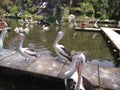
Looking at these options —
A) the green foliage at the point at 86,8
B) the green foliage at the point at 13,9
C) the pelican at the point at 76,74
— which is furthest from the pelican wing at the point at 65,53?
the green foliage at the point at 13,9

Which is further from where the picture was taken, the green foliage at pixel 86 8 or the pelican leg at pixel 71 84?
the green foliage at pixel 86 8

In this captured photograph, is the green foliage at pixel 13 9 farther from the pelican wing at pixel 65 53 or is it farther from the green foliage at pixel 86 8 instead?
the pelican wing at pixel 65 53

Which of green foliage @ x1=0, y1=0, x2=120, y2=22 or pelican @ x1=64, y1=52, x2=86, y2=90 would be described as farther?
green foliage @ x1=0, y1=0, x2=120, y2=22

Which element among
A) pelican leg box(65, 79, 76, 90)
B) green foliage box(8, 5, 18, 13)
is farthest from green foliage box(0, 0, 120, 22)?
pelican leg box(65, 79, 76, 90)

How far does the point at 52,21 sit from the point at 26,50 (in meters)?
19.6

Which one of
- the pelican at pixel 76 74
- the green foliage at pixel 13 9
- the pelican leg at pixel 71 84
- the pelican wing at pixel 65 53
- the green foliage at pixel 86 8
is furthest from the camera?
the green foliage at pixel 13 9

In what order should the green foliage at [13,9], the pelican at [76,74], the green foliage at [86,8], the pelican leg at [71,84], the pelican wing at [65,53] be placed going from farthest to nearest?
the green foliage at [13,9] → the green foliage at [86,8] → the pelican wing at [65,53] → the pelican leg at [71,84] → the pelican at [76,74]

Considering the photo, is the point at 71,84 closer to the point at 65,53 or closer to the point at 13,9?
the point at 65,53

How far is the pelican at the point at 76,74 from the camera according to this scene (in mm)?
4891

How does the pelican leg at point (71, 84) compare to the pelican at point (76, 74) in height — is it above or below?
below

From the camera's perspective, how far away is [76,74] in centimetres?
554

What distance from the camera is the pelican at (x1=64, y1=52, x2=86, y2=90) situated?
16.0ft

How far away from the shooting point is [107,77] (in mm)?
6320

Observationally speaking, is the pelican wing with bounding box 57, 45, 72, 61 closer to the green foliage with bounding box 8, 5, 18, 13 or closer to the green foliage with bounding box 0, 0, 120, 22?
the green foliage with bounding box 0, 0, 120, 22
